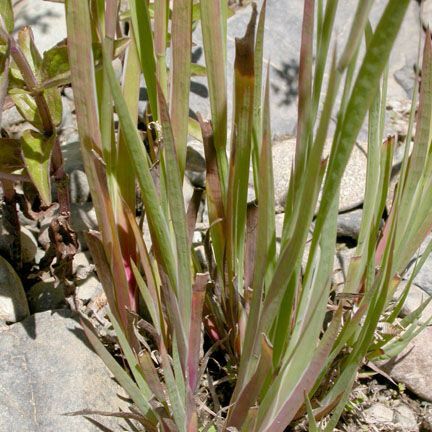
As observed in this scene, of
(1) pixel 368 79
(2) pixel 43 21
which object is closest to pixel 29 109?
(1) pixel 368 79

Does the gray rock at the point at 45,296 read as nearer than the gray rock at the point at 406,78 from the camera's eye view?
Yes

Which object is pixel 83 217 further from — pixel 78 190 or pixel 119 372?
pixel 119 372

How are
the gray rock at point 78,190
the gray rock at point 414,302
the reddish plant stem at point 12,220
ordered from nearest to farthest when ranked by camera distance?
the reddish plant stem at point 12,220 < the gray rock at point 414,302 < the gray rock at point 78,190

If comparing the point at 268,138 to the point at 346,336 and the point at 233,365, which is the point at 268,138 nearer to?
the point at 346,336

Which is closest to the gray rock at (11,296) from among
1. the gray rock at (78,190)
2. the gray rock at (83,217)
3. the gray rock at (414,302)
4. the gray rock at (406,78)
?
the gray rock at (83,217)

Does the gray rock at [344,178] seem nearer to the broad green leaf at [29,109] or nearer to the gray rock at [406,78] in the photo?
the gray rock at [406,78]

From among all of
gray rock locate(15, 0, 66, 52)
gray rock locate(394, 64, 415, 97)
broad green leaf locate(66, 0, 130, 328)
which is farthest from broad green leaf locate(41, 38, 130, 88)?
gray rock locate(394, 64, 415, 97)
